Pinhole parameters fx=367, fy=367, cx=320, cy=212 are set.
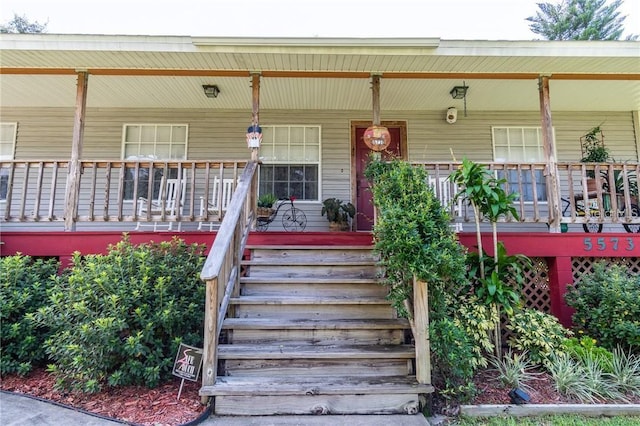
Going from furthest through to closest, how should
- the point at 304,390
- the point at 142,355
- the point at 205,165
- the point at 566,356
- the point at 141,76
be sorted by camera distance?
the point at 141,76, the point at 205,165, the point at 566,356, the point at 142,355, the point at 304,390

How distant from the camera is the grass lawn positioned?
2547 mm

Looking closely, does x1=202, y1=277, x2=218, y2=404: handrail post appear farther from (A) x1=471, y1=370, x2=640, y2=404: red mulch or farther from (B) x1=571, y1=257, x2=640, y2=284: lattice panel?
(B) x1=571, y1=257, x2=640, y2=284: lattice panel

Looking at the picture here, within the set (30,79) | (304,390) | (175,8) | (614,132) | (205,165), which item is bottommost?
(304,390)

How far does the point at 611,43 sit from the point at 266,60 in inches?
166

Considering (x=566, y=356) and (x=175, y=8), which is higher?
(x=175, y=8)

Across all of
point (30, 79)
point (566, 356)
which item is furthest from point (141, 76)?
point (566, 356)

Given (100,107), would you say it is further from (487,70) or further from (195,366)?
(487,70)

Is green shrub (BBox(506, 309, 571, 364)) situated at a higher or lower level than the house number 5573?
lower

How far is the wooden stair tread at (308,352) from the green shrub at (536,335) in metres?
1.22

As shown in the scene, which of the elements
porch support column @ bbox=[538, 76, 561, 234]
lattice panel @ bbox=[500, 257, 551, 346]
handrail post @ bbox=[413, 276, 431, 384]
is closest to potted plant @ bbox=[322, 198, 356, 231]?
lattice panel @ bbox=[500, 257, 551, 346]

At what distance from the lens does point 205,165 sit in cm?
471

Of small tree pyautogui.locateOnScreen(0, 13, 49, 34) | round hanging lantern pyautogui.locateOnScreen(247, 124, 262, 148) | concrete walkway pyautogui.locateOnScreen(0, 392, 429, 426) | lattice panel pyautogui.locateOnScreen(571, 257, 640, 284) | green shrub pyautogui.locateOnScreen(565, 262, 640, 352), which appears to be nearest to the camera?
concrete walkway pyautogui.locateOnScreen(0, 392, 429, 426)

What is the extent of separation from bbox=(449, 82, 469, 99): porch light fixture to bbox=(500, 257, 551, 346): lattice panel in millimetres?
2762

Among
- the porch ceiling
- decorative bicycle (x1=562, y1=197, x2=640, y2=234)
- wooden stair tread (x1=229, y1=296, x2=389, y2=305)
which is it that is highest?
the porch ceiling
